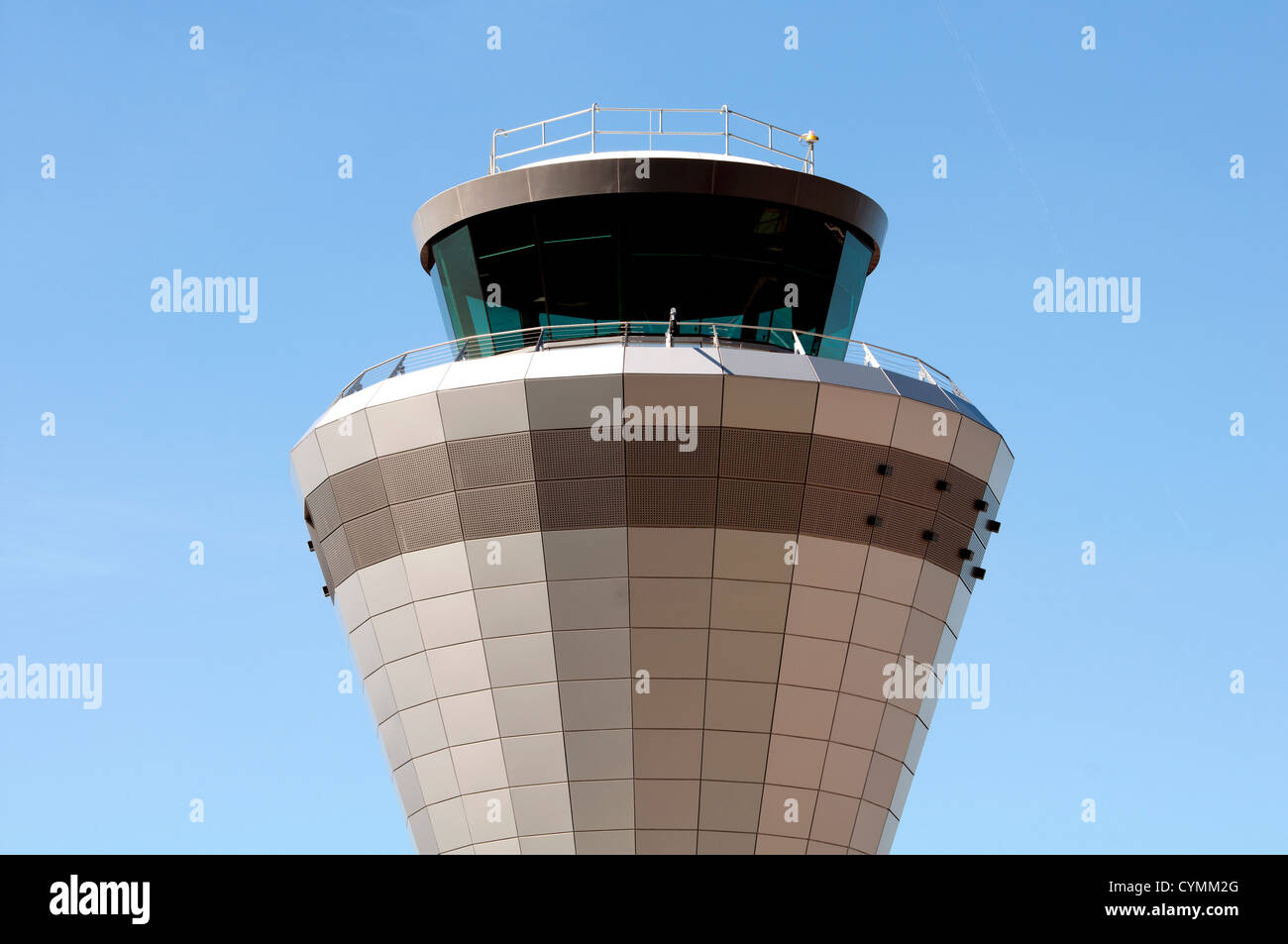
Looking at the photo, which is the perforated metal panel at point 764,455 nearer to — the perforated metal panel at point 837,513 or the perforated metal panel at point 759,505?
the perforated metal panel at point 759,505

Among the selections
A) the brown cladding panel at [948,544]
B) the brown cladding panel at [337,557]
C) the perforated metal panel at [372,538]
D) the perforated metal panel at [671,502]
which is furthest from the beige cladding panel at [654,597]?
the brown cladding panel at [337,557]

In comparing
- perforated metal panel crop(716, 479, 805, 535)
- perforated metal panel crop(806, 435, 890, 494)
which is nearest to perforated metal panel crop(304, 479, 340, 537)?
perforated metal panel crop(716, 479, 805, 535)

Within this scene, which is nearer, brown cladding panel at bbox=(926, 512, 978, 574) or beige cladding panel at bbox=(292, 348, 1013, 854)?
beige cladding panel at bbox=(292, 348, 1013, 854)

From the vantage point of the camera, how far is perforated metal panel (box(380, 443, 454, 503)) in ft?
104

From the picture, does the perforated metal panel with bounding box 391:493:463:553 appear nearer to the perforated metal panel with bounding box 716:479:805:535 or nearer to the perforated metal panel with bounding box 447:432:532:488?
the perforated metal panel with bounding box 447:432:532:488

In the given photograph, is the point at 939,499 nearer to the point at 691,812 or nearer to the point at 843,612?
the point at 843,612

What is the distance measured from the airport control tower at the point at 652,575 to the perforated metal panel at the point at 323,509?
0.48ft

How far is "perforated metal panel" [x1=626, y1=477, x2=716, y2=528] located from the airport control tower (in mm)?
42

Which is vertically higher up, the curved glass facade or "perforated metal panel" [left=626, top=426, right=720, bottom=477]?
the curved glass facade

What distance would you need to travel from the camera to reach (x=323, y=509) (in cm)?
3416

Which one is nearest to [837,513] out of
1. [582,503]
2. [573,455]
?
[582,503]

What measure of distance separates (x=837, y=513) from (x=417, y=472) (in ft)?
25.1

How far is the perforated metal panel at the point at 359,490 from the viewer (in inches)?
1286
